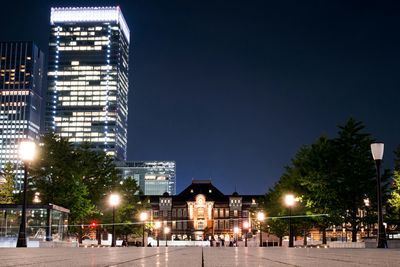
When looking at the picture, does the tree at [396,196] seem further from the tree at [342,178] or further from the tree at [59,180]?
the tree at [59,180]

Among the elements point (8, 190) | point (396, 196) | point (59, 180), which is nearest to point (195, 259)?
point (396, 196)

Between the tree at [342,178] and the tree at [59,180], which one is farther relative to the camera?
the tree at [59,180]

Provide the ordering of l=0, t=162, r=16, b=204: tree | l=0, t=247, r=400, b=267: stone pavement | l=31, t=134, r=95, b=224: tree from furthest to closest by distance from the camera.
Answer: l=0, t=162, r=16, b=204: tree → l=31, t=134, r=95, b=224: tree → l=0, t=247, r=400, b=267: stone pavement

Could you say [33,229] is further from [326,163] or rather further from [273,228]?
[273,228]

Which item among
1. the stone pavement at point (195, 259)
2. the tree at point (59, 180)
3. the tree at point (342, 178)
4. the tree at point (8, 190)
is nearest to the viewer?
the stone pavement at point (195, 259)

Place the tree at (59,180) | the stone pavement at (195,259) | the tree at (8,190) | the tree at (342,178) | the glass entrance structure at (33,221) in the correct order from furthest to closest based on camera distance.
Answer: the tree at (8,190) → the tree at (59,180) → the tree at (342,178) → the glass entrance structure at (33,221) → the stone pavement at (195,259)

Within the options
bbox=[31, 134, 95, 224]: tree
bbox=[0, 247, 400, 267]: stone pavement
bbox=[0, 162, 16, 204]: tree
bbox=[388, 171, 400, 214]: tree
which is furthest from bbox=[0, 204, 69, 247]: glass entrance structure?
bbox=[388, 171, 400, 214]: tree

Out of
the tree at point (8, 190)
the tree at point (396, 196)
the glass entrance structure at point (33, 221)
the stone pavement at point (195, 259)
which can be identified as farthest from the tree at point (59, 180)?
the stone pavement at point (195, 259)

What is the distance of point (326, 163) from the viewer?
42.0 metres

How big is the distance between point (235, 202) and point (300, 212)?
9730cm

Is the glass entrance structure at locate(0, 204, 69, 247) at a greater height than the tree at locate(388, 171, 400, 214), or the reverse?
the tree at locate(388, 171, 400, 214)

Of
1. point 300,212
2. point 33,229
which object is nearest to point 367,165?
point 300,212

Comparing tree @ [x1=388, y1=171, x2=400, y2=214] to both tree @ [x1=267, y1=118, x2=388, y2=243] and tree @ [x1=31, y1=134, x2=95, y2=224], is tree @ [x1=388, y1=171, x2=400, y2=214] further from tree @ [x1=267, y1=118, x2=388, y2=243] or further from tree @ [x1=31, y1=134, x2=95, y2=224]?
tree @ [x1=31, y1=134, x2=95, y2=224]

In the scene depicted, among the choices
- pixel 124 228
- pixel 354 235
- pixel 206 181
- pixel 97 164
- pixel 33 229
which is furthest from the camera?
pixel 206 181
